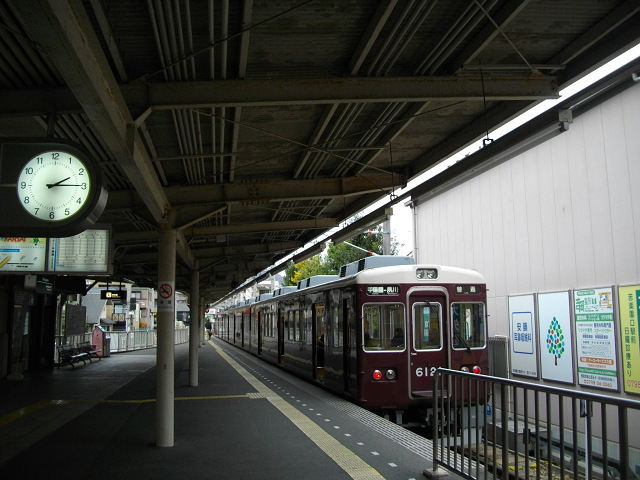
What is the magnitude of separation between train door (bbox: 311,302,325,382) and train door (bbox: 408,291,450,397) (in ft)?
11.3

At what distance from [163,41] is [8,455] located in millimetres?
5262

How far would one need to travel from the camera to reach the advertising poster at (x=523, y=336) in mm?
13977

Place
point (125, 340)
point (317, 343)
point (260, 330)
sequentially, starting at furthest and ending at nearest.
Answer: point (125, 340), point (260, 330), point (317, 343)

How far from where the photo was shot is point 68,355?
20156mm

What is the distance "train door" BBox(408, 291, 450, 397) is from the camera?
10.0 m

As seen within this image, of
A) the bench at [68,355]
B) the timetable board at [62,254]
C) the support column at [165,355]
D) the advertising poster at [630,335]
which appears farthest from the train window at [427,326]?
the bench at [68,355]

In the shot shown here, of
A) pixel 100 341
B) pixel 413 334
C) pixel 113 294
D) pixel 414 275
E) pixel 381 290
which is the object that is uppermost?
pixel 113 294

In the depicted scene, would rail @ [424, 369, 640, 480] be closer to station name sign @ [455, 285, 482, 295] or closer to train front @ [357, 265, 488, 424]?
train front @ [357, 265, 488, 424]

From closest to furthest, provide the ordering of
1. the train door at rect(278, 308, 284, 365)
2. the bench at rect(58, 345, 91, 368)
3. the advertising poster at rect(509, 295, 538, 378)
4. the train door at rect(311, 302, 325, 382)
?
the train door at rect(311, 302, 325, 382)
the advertising poster at rect(509, 295, 538, 378)
the train door at rect(278, 308, 284, 365)
the bench at rect(58, 345, 91, 368)

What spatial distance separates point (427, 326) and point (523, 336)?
5265 mm

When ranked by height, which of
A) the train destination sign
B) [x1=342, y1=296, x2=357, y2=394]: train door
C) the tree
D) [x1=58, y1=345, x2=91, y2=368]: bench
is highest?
the tree

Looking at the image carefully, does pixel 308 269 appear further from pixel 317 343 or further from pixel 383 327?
pixel 383 327

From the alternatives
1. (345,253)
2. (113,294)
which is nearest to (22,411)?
(113,294)

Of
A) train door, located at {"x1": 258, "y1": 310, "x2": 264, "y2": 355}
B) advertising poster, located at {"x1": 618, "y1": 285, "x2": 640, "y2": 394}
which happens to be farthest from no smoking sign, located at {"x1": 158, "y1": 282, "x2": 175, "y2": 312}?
train door, located at {"x1": 258, "y1": 310, "x2": 264, "y2": 355}
